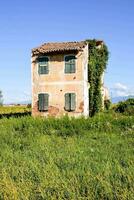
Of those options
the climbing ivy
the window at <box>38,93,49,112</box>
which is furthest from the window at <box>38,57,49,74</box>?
the climbing ivy

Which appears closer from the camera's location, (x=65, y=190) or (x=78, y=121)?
(x=65, y=190)

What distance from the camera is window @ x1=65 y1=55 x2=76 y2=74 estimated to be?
30.9 metres

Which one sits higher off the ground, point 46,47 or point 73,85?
point 46,47

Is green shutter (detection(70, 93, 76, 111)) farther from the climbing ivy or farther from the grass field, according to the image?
the grass field

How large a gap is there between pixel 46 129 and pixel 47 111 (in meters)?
11.6

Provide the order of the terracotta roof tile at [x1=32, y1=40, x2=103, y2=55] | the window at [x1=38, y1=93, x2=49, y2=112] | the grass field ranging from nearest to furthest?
the grass field < the terracotta roof tile at [x1=32, y1=40, x2=103, y2=55] < the window at [x1=38, y1=93, x2=49, y2=112]

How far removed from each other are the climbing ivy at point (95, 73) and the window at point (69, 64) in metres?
2.07

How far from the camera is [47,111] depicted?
104 ft

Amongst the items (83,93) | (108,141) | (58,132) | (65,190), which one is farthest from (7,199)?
(83,93)

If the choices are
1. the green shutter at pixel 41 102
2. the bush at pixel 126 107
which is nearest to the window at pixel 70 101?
the green shutter at pixel 41 102

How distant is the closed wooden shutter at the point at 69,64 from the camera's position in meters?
30.9

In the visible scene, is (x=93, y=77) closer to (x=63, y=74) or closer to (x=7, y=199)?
(x=63, y=74)

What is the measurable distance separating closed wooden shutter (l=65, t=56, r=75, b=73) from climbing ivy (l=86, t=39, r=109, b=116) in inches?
81.5

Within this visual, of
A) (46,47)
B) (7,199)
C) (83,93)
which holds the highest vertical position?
(46,47)
